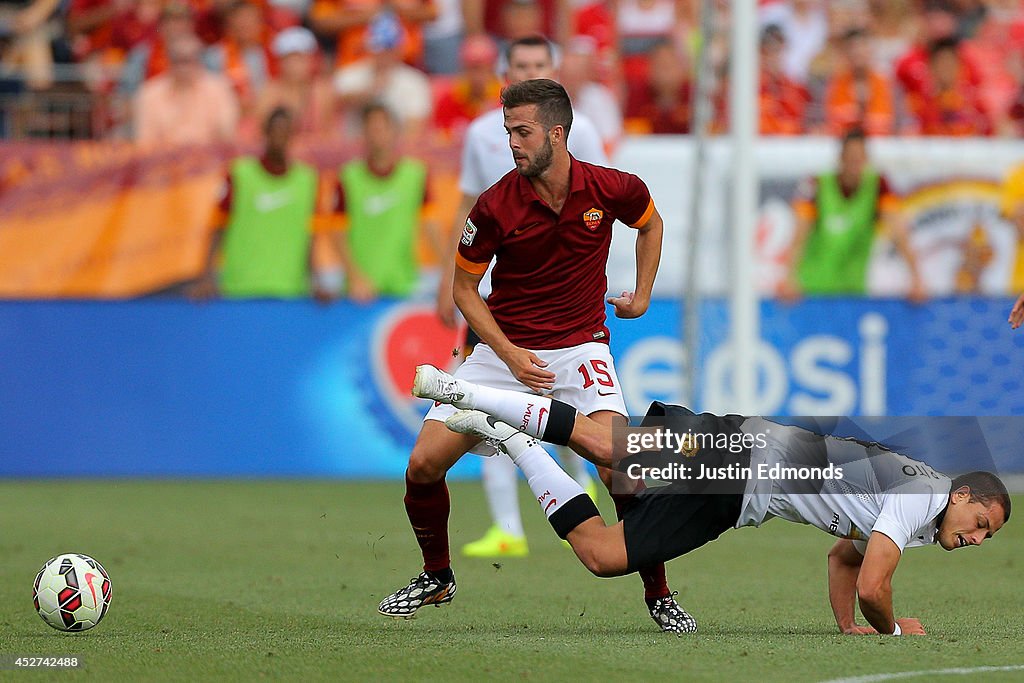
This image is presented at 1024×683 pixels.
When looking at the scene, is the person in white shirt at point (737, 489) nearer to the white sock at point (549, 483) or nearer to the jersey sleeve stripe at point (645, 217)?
the white sock at point (549, 483)

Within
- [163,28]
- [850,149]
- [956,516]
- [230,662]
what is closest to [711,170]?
[850,149]

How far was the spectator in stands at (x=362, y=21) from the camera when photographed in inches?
587

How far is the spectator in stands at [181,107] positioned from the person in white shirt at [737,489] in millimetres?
8179

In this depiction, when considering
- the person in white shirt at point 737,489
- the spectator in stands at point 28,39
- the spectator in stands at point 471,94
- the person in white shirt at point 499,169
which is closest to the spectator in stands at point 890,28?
the spectator in stands at point 471,94

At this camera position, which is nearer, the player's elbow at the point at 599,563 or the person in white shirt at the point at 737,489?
the person in white shirt at the point at 737,489

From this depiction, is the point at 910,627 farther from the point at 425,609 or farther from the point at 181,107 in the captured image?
the point at 181,107

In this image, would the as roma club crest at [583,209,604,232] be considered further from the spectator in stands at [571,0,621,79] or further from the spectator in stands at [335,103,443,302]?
the spectator in stands at [571,0,621,79]

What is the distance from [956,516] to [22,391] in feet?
28.3

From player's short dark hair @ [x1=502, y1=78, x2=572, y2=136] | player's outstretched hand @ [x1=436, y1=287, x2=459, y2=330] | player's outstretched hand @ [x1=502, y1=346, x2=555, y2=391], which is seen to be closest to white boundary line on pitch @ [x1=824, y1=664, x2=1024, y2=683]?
player's outstretched hand @ [x1=502, y1=346, x2=555, y2=391]

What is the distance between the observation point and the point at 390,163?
506 inches

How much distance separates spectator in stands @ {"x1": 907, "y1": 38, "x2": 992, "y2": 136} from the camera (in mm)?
14734

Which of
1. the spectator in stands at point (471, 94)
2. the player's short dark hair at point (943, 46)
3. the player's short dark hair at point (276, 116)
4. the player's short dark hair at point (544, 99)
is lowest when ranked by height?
the player's short dark hair at point (544, 99)

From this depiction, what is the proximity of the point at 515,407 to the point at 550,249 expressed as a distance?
619 mm

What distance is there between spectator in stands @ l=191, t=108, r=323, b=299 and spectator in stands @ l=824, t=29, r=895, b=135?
5008 mm
